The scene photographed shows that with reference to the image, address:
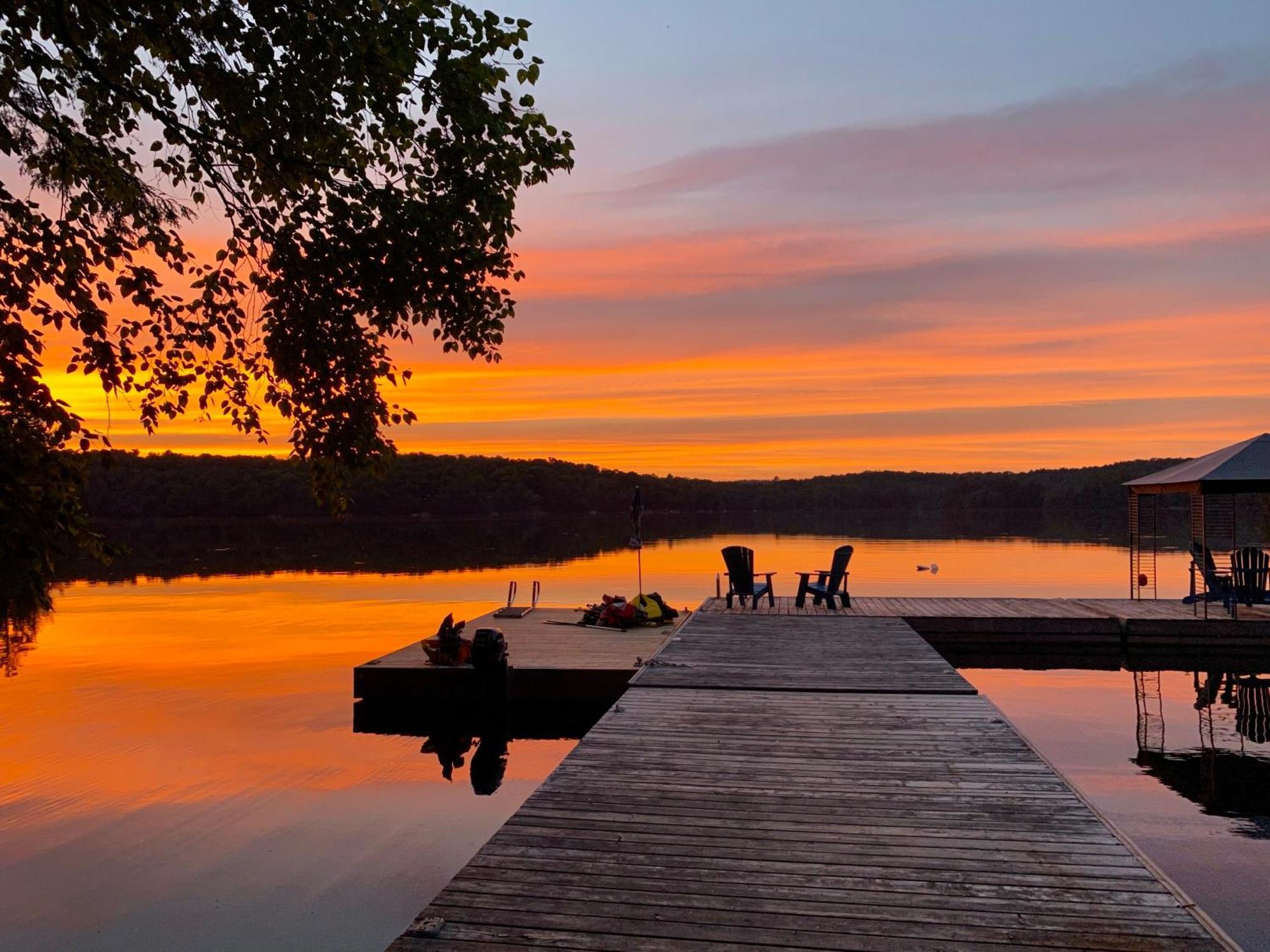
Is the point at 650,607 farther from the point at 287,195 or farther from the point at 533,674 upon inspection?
the point at 287,195

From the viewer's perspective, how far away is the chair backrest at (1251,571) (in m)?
15.8

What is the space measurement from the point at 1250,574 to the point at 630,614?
393 inches

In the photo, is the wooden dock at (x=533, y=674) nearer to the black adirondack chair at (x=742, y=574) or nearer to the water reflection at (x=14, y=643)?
the black adirondack chair at (x=742, y=574)

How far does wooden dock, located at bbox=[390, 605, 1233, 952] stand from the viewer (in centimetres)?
379

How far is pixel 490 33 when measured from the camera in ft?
16.8

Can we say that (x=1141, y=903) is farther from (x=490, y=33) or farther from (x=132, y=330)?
(x=132, y=330)

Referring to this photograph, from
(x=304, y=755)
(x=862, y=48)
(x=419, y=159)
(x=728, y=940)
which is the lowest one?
(x=304, y=755)

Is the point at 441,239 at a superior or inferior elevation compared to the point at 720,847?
superior

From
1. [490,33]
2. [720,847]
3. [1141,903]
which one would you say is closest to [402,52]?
[490,33]

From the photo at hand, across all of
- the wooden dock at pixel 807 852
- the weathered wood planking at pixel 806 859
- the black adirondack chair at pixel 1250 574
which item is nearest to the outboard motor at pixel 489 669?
the wooden dock at pixel 807 852

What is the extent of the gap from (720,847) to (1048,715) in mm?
9118

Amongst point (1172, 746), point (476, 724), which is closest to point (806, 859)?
point (476, 724)

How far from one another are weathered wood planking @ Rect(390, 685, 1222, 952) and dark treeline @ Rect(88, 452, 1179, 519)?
6704cm

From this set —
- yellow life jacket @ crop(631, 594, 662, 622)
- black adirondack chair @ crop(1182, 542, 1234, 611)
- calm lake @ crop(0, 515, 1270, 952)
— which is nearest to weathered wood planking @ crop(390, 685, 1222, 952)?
calm lake @ crop(0, 515, 1270, 952)
